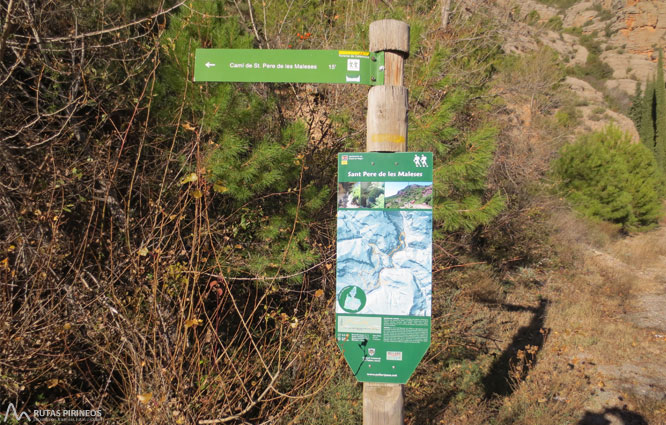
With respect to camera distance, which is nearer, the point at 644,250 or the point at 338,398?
the point at 338,398

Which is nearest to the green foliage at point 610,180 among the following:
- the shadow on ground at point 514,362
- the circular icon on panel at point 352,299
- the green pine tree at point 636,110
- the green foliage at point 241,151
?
the shadow on ground at point 514,362

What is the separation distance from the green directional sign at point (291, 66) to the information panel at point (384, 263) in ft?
1.18

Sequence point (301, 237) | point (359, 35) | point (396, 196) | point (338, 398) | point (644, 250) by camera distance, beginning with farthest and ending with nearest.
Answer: point (644, 250) → point (359, 35) → point (338, 398) → point (301, 237) → point (396, 196)

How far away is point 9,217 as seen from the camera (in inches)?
108

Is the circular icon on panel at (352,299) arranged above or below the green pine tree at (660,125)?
below

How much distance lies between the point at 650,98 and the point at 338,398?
3469 centimetres

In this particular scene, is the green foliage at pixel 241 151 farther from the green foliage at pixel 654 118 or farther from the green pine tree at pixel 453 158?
the green foliage at pixel 654 118

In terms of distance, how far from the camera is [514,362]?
434cm

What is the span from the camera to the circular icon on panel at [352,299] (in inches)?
65.2

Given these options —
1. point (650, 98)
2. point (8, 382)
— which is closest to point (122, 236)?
point (8, 382)

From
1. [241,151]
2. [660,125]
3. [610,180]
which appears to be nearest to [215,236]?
[241,151]

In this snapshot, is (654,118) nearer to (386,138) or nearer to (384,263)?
(386,138)

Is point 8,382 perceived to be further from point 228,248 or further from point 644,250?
point 644,250

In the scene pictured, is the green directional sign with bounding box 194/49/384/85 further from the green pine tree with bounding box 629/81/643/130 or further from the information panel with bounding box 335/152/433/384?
the green pine tree with bounding box 629/81/643/130
